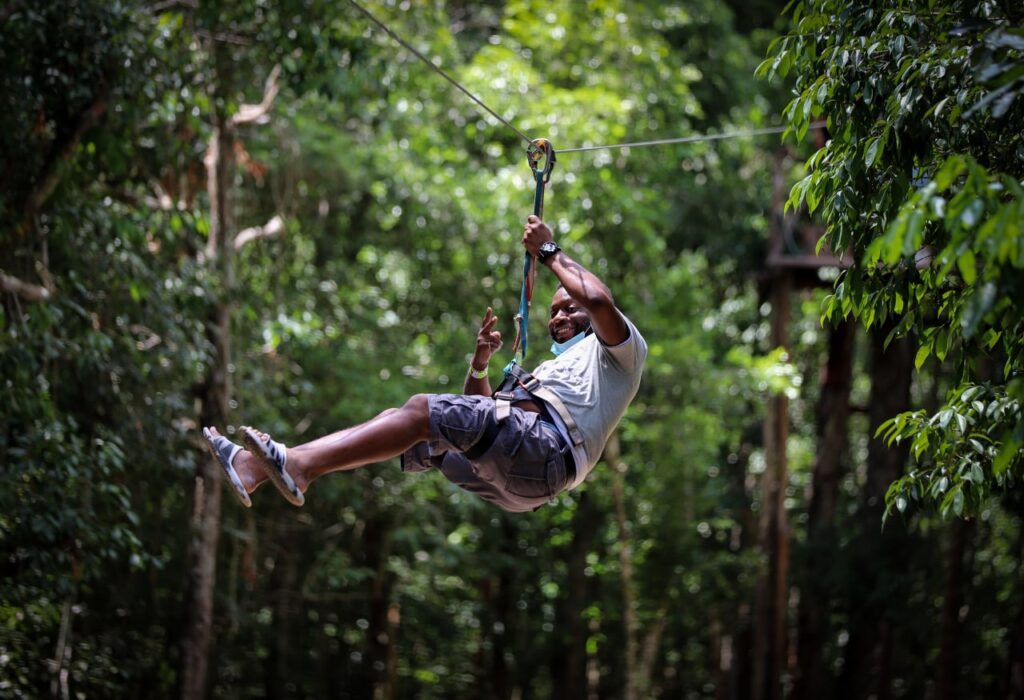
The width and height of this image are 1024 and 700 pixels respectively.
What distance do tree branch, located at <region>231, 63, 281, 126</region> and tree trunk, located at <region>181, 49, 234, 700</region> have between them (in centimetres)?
37

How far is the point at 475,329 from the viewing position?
11.0 metres

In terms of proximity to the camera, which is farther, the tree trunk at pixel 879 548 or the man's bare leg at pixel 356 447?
the tree trunk at pixel 879 548

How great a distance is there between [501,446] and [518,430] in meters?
0.07

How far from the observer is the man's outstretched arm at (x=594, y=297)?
11.9 feet

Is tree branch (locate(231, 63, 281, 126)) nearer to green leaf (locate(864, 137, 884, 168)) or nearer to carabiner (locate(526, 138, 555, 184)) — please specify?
carabiner (locate(526, 138, 555, 184))

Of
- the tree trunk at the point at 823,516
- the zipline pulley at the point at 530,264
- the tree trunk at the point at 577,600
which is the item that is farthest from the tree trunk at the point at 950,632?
the zipline pulley at the point at 530,264

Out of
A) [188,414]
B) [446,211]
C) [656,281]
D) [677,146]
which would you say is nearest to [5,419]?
[188,414]

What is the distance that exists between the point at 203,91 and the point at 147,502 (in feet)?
9.48

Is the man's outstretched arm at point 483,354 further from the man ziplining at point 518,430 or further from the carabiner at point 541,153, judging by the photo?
the carabiner at point 541,153

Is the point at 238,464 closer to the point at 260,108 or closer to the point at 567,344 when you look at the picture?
the point at 567,344

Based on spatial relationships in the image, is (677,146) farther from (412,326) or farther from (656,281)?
Answer: (412,326)

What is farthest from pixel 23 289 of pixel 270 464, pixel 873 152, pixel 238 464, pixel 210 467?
pixel 873 152

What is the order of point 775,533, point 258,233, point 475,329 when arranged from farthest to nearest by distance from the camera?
point 775,533 → point 475,329 → point 258,233

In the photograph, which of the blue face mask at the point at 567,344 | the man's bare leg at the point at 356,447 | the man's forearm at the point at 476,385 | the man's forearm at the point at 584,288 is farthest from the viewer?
the man's forearm at the point at 476,385
